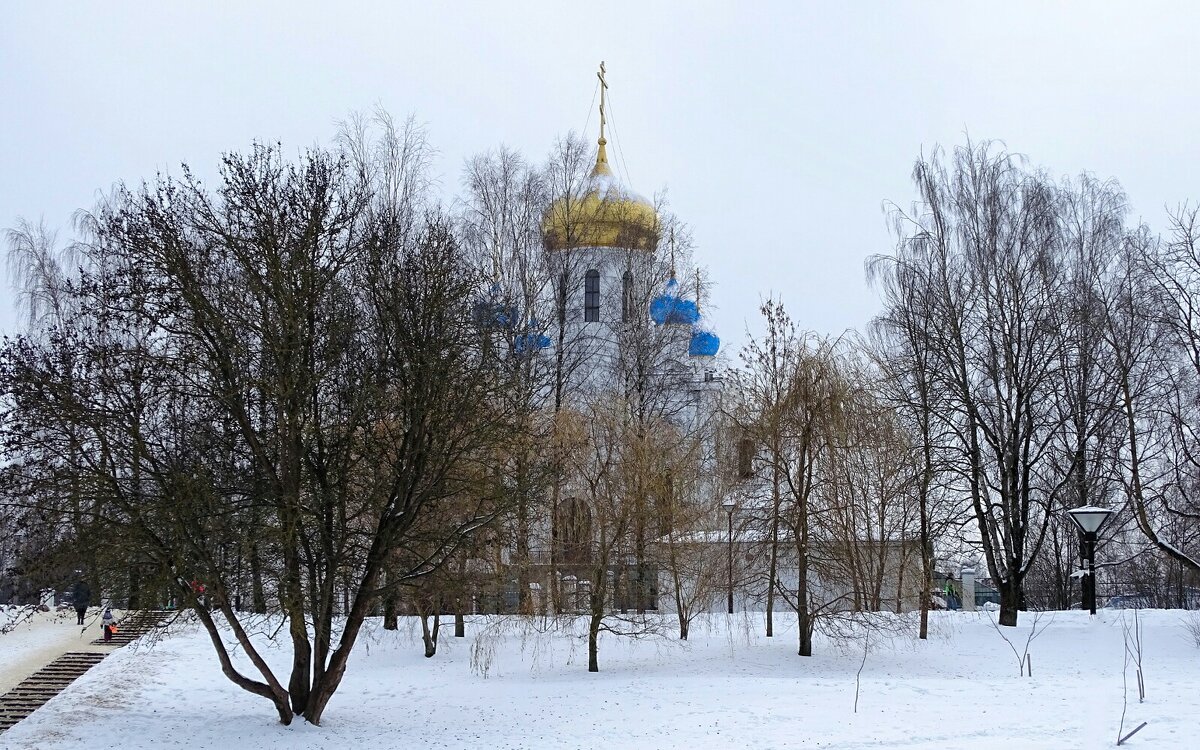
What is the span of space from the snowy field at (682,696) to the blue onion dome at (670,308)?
8.03m

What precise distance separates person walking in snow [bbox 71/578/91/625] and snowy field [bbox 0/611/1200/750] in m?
1.29

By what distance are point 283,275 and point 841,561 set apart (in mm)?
Answer: 10664

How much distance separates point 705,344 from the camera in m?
33.9

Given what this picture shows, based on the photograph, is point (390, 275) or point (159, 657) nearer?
point (390, 275)

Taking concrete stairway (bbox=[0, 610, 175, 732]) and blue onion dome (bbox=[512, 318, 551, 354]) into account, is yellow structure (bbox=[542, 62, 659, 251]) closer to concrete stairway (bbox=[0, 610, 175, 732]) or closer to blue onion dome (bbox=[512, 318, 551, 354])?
blue onion dome (bbox=[512, 318, 551, 354])

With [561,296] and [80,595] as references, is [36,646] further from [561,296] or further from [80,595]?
[561,296]

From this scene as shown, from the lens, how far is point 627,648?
20.2 meters

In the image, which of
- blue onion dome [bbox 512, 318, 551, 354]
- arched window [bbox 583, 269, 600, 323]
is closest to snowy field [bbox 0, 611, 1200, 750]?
blue onion dome [bbox 512, 318, 551, 354]

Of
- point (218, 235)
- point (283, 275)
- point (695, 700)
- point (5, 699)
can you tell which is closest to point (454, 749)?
point (695, 700)

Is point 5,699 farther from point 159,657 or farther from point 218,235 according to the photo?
point 218,235

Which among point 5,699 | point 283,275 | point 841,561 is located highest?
point 283,275

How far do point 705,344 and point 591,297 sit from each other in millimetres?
4633

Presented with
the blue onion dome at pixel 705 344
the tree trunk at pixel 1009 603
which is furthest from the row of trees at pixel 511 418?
the blue onion dome at pixel 705 344

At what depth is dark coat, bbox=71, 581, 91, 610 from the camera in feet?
41.1
